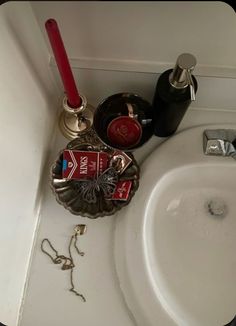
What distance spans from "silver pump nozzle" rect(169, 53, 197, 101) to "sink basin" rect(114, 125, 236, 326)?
19cm

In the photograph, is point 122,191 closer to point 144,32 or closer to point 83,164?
point 83,164

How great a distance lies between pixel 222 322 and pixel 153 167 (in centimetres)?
32

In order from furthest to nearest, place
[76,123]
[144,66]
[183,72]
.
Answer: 1. [76,123]
2. [144,66]
3. [183,72]

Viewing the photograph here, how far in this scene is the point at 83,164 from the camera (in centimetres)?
71

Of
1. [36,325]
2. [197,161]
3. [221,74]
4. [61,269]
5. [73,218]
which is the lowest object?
[36,325]

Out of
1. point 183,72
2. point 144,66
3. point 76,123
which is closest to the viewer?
point 183,72

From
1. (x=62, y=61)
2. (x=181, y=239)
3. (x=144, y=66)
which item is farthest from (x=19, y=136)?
(x=181, y=239)

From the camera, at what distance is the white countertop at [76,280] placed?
677 millimetres

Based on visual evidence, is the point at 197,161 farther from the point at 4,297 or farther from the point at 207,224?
the point at 4,297

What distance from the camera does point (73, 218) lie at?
0.74m

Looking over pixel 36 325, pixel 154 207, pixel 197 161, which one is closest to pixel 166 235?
pixel 154 207

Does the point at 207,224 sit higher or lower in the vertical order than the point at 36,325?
higher

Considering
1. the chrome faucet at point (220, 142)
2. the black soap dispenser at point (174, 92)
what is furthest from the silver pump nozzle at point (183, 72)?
the chrome faucet at point (220, 142)

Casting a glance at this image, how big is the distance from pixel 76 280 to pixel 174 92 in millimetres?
413
